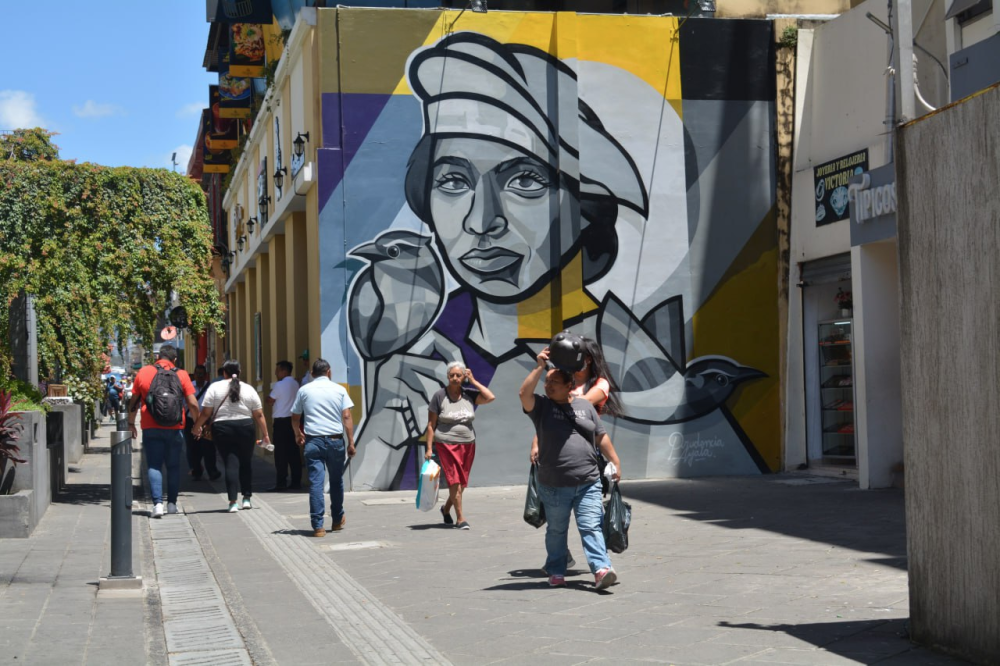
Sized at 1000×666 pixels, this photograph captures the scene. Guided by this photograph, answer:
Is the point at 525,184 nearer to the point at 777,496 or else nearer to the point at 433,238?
the point at 433,238

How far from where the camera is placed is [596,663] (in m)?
Result: 5.93

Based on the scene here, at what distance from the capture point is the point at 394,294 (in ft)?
52.4

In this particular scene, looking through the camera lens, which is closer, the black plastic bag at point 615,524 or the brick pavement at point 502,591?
the brick pavement at point 502,591

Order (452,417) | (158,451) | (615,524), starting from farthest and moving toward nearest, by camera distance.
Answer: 1. (158,451)
2. (452,417)
3. (615,524)

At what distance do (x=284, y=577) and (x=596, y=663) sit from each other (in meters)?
3.84

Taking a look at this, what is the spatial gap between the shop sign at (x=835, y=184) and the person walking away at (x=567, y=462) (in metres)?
8.25

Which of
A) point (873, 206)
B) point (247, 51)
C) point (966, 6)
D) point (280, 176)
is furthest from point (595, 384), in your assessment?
point (247, 51)

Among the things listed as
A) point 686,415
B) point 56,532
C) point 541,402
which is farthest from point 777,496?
point 56,532

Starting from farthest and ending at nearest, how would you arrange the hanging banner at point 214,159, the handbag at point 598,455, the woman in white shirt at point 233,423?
1. the hanging banner at point 214,159
2. the woman in white shirt at point 233,423
3. the handbag at point 598,455

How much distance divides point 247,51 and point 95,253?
1384 centimetres

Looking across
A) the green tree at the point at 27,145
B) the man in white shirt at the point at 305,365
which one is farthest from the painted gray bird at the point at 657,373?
the green tree at the point at 27,145

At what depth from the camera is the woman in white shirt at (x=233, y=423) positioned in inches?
543

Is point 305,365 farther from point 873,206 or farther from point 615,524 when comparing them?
point 615,524

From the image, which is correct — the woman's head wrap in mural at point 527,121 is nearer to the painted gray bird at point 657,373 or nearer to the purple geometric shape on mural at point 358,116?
the purple geometric shape on mural at point 358,116
